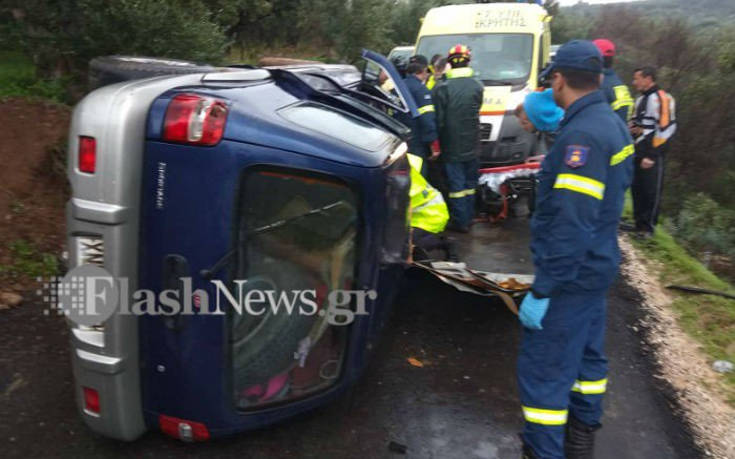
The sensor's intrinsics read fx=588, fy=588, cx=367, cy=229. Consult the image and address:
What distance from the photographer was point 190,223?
2301mm

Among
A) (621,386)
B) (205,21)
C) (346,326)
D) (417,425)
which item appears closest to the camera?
(346,326)

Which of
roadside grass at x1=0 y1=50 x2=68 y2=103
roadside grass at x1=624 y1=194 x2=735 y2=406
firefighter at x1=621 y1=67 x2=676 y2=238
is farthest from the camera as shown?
firefighter at x1=621 y1=67 x2=676 y2=238

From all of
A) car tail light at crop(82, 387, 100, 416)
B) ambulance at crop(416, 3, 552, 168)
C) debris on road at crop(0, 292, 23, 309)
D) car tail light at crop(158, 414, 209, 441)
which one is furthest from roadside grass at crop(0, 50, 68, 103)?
ambulance at crop(416, 3, 552, 168)

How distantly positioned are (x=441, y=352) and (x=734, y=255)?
980 cm

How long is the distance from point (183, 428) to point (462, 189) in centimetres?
364

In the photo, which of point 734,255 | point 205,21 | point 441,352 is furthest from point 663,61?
point 441,352

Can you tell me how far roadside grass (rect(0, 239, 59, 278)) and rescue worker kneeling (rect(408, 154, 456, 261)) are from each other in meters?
2.72

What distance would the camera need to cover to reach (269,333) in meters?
2.58

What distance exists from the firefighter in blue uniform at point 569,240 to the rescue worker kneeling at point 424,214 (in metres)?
1.30

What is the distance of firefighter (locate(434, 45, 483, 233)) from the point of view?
550 centimetres

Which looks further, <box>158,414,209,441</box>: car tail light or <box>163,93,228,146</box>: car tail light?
<box>158,414,209,441</box>: car tail light

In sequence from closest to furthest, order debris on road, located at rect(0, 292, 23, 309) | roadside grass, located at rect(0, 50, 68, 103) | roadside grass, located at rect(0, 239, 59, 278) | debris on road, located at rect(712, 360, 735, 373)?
debris on road, located at rect(712, 360, 735, 373) → debris on road, located at rect(0, 292, 23, 309) → roadside grass, located at rect(0, 239, 59, 278) → roadside grass, located at rect(0, 50, 68, 103)

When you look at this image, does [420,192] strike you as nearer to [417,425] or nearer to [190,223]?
[417,425]

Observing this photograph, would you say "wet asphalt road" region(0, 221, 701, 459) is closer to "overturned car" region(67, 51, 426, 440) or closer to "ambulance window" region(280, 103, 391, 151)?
"overturned car" region(67, 51, 426, 440)
